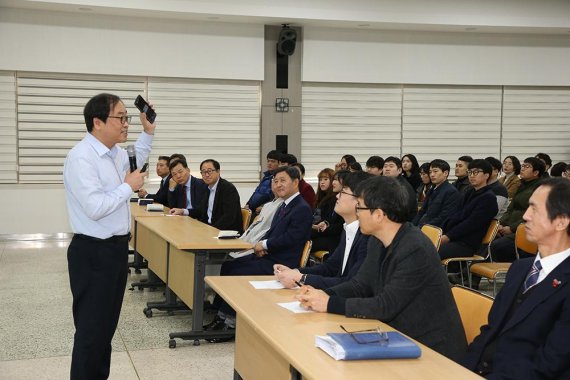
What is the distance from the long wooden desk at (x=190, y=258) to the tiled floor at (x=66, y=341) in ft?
0.75

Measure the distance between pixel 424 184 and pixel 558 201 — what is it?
6844 millimetres

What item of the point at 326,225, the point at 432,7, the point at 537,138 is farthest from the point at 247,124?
the point at 537,138

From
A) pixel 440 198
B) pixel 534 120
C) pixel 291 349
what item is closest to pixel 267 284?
pixel 291 349

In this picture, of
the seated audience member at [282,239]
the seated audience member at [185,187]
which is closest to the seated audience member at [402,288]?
the seated audience member at [282,239]

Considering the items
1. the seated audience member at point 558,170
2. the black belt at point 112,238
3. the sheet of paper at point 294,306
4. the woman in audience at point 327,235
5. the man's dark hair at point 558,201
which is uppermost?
the man's dark hair at point 558,201

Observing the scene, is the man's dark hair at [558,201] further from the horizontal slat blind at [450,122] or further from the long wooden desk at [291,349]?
the horizontal slat blind at [450,122]

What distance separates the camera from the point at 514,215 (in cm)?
766

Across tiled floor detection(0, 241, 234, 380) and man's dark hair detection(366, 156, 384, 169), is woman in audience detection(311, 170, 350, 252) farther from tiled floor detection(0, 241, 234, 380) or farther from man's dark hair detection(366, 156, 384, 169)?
man's dark hair detection(366, 156, 384, 169)

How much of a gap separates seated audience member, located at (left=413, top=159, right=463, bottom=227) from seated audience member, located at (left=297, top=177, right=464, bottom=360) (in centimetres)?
436

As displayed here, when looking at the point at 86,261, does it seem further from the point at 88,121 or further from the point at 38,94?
the point at 38,94

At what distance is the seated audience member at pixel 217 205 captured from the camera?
664 cm

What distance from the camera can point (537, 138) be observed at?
11898 millimetres

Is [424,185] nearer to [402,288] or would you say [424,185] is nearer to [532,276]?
[402,288]

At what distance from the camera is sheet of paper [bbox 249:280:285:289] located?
3465 millimetres
